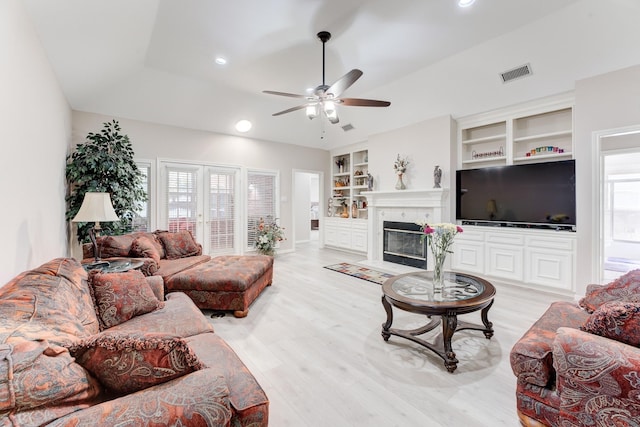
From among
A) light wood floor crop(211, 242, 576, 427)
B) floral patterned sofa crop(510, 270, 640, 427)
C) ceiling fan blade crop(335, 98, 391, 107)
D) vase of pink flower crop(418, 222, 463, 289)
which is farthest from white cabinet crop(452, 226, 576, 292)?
floral patterned sofa crop(510, 270, 640, 427)

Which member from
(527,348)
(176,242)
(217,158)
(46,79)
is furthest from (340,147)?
(527,348)

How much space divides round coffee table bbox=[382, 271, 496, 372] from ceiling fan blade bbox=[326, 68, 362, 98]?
83.6 inches

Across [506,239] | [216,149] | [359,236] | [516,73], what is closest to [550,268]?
[506,239]

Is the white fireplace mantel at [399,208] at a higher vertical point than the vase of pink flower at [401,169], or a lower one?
lower

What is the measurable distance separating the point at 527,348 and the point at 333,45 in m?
3.83

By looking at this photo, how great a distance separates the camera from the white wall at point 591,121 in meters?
3.35

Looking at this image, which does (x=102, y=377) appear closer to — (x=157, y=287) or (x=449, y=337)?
(x=157, y=287)

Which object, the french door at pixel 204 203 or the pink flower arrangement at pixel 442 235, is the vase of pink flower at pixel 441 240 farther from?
the french door at pixel 204 203

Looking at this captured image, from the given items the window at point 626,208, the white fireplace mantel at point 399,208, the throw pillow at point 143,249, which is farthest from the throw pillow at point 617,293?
the throw pillow at point 143,249

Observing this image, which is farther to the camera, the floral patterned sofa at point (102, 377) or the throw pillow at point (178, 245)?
the throw pillow at point (178, 245)

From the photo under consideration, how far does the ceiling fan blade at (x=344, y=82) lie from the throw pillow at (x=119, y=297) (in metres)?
2.67

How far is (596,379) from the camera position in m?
1.30

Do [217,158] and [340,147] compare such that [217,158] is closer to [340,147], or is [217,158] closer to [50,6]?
[340,147]

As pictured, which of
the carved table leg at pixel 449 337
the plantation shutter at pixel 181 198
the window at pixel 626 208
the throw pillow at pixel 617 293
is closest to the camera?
the throw pillow at pixel 617 293
